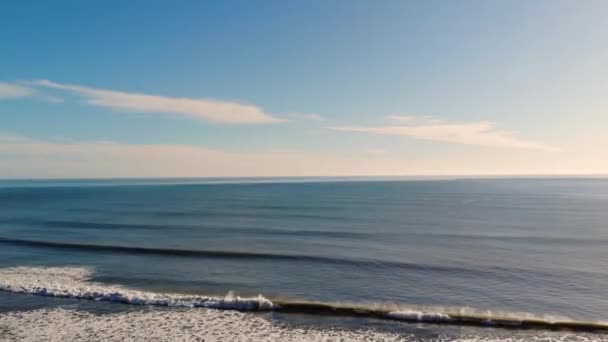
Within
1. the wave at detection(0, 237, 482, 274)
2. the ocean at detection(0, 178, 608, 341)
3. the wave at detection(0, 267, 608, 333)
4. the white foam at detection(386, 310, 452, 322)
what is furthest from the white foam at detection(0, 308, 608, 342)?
the wave at detection(0, 237, 482, 274)

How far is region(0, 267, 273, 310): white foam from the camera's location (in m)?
21.6

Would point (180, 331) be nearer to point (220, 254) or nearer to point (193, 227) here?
point (220, 254)

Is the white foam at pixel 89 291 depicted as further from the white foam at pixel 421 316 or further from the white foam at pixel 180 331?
the white foam at pixel 421 316

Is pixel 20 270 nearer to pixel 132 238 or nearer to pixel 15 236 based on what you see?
pixel 132 238

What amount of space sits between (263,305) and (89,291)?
11914mm

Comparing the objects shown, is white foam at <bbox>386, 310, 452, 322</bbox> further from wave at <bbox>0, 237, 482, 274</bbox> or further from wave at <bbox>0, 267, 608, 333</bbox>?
wave at <bbox>0, 237, 482, 274</bbox>

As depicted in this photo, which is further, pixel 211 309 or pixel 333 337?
pixel 211 309

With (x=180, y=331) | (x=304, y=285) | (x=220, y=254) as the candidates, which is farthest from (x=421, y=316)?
(x=220, y=254)

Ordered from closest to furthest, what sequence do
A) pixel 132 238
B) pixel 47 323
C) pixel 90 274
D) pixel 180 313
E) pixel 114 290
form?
pixel 47 323 < pixel 180 313 < pixel 114 290 < pixel 90 274 < pixel 132 238

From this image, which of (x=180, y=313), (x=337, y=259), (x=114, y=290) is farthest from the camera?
(x=337, y=259)

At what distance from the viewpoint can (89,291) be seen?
23.5 metres

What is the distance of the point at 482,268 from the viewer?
29344 mm

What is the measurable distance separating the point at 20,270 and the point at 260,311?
21667 millimetres

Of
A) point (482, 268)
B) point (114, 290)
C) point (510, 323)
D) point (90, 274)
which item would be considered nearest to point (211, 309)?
point (114, 290)
